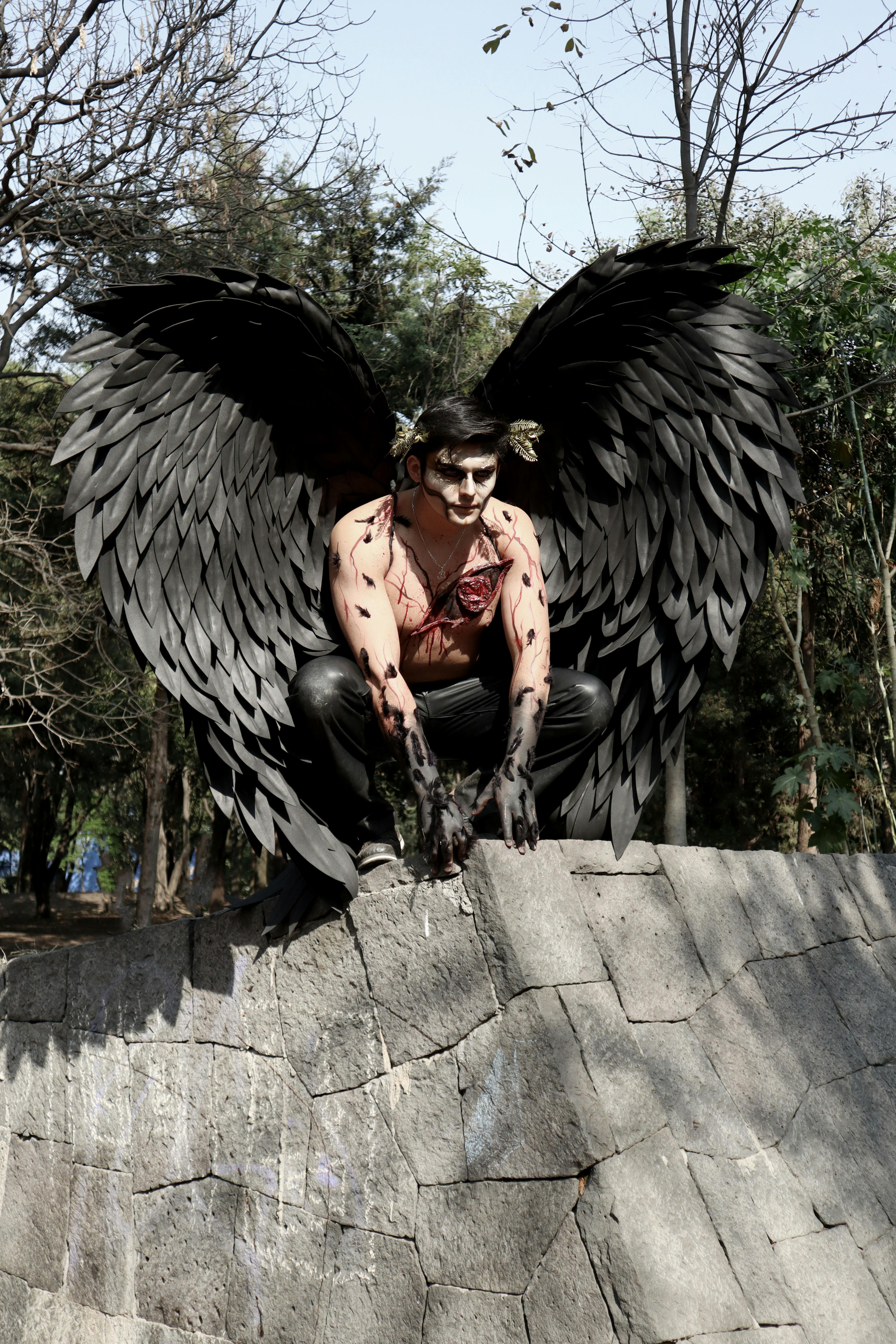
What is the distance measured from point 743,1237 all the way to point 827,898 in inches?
47.2

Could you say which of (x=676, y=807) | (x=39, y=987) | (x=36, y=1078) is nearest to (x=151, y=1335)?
(x=36, y=1078)

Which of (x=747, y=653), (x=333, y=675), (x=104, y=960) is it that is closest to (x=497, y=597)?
(x=333, y=675)

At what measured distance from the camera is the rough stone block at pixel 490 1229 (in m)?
2.17

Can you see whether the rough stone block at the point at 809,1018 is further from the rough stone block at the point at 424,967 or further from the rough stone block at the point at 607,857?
the rough stone block at the point at 424,967

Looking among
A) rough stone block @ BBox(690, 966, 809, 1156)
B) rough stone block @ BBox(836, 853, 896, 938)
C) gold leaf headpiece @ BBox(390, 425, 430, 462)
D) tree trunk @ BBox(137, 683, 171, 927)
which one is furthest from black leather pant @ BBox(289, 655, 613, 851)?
tree trunk @ BBox(137, 683, 171, 927)

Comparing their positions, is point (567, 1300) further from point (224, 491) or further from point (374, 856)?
point (224, 491)

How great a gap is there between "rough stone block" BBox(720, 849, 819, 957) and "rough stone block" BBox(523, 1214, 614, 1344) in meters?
1.01

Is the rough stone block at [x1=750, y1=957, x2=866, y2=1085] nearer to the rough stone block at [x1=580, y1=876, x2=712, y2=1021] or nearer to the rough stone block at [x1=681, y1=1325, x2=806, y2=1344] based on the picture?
the rough stone block at [x1=580, y1=876, x2=712, y2=1021]

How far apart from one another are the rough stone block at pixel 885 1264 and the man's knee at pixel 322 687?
1.64 meters

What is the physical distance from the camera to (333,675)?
2.62 meters

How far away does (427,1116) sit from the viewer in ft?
7.93

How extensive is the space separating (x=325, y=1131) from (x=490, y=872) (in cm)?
74

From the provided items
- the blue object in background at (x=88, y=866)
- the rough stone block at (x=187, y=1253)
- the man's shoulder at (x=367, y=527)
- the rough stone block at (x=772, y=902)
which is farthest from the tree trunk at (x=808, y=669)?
the blue object in background at (x=88, y=866)

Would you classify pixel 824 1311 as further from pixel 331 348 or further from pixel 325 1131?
pixel 331 348
